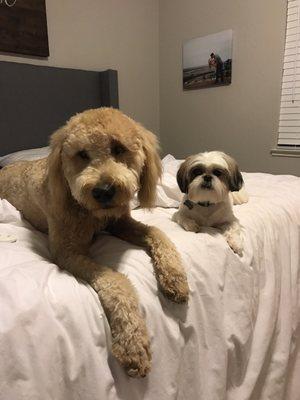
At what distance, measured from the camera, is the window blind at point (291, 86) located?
241 centimetres

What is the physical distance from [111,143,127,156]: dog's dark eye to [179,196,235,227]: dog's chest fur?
1.54ft

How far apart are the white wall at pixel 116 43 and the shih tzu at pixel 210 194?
192cm

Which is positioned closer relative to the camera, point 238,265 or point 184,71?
point 238,265

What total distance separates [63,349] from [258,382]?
765 mm

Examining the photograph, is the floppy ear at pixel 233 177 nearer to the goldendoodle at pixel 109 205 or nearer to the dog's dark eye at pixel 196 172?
the dog's dark eye at pixel 196 172

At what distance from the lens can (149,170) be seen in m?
1.02

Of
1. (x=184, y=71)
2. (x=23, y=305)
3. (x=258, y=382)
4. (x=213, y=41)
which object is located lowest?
(x=258, y=382)

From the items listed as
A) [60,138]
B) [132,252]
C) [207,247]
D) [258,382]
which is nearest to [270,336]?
[258,382]

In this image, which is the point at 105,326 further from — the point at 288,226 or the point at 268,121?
the point at 268,121

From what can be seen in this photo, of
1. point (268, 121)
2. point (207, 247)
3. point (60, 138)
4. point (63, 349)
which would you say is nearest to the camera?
point (63, 349)

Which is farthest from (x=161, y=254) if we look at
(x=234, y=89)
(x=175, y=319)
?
(x=234, y=89)

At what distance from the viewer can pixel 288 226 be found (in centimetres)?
144

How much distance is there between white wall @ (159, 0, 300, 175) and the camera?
2.61 metres

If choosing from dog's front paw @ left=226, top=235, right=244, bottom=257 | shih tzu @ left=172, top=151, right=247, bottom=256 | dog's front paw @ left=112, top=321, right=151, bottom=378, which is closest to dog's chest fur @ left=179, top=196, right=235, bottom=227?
shih tzu @ left=172, top=151, right=247, bottom=256
